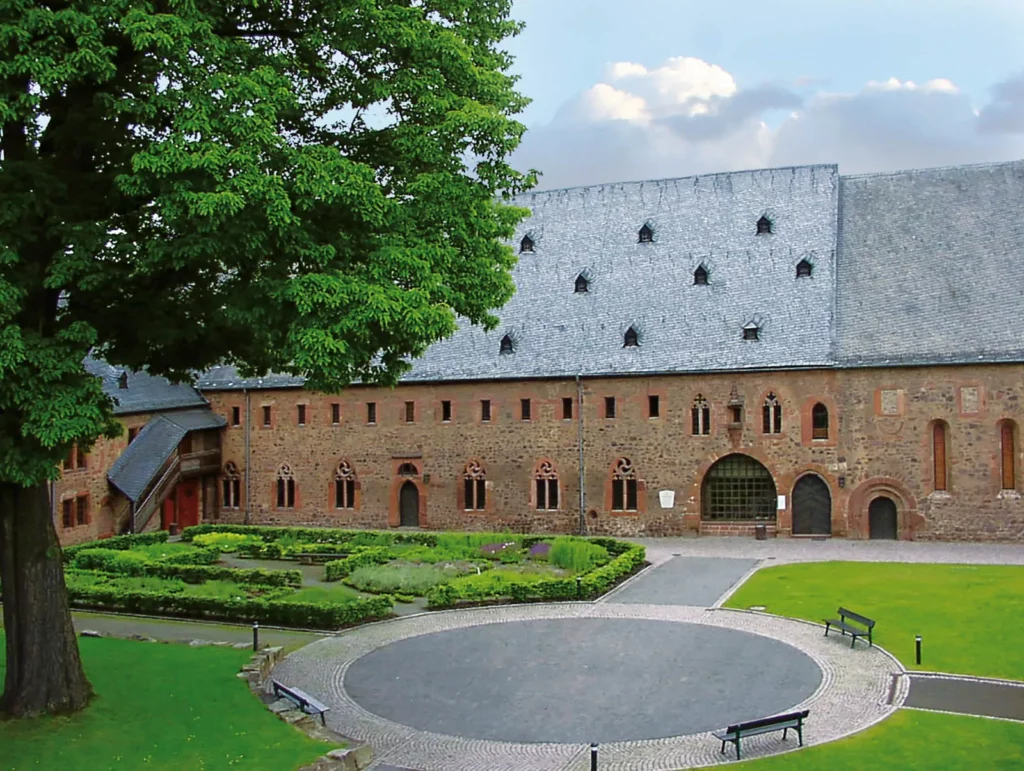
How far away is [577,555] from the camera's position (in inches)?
1280

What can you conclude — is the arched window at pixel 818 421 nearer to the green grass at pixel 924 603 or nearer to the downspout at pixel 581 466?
the green grass at pixel 924 603

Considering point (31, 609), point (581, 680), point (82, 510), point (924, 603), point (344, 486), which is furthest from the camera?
point (344, 486)

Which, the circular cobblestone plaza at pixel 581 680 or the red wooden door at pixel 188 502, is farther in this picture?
the red wooden door at pixel 188 502

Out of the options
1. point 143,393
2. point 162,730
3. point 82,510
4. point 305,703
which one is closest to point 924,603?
point 305,703

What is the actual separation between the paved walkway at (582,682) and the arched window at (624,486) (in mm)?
13357

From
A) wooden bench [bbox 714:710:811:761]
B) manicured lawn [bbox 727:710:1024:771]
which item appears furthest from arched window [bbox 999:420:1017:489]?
wooden bench [bbox 714:710:811:761]

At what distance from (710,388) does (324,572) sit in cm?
1612

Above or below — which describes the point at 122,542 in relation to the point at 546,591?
above

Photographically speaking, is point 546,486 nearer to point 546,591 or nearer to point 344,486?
point 344,486

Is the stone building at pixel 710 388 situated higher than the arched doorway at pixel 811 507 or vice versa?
the stone building at pixel 710 388

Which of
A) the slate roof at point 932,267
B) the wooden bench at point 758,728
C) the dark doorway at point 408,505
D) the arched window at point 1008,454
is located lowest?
the wooden bench at point 758,728

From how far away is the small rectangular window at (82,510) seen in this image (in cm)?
4016

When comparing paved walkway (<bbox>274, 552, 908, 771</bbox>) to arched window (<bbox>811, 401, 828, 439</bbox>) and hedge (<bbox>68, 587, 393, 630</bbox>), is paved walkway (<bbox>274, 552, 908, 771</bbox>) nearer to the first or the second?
hedge (<bbox>68, 587, 393, 630</bbox>)

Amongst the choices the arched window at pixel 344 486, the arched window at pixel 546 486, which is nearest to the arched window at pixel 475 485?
the arched window at pixel 546 486
